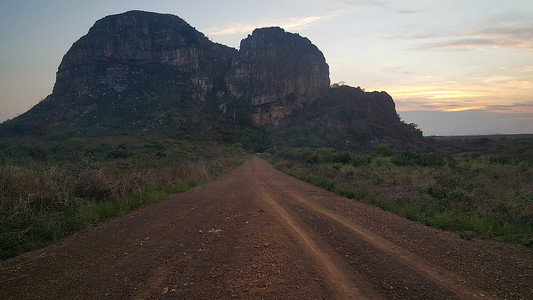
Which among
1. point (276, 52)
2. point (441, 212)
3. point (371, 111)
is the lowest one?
point (441, 212)

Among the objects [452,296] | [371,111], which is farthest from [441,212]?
[371,111]

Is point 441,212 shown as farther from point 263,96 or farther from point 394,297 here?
point 263,96

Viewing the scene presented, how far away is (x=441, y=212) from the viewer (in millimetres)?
9445

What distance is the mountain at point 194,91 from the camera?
249ft

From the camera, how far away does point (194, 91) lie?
8969cm

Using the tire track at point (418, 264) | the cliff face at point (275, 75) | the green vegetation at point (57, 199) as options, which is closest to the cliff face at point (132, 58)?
the cliff face at point (275, 75)

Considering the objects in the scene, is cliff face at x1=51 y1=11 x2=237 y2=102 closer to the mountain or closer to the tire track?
the mountain

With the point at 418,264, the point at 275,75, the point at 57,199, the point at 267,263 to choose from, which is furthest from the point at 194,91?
the point at 418,264

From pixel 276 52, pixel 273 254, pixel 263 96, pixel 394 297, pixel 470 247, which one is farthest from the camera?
pixel 276 52

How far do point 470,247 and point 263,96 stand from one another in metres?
94.3

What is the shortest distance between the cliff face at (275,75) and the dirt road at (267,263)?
8861 centimetres

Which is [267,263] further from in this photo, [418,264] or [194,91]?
[194,91]

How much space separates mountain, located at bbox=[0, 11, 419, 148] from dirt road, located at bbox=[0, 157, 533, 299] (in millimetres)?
66327

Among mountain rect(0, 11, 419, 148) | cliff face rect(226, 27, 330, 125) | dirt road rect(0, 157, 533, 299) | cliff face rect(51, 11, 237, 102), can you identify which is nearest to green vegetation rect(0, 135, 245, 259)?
dirt road rect(0, 157, 533, 299)
